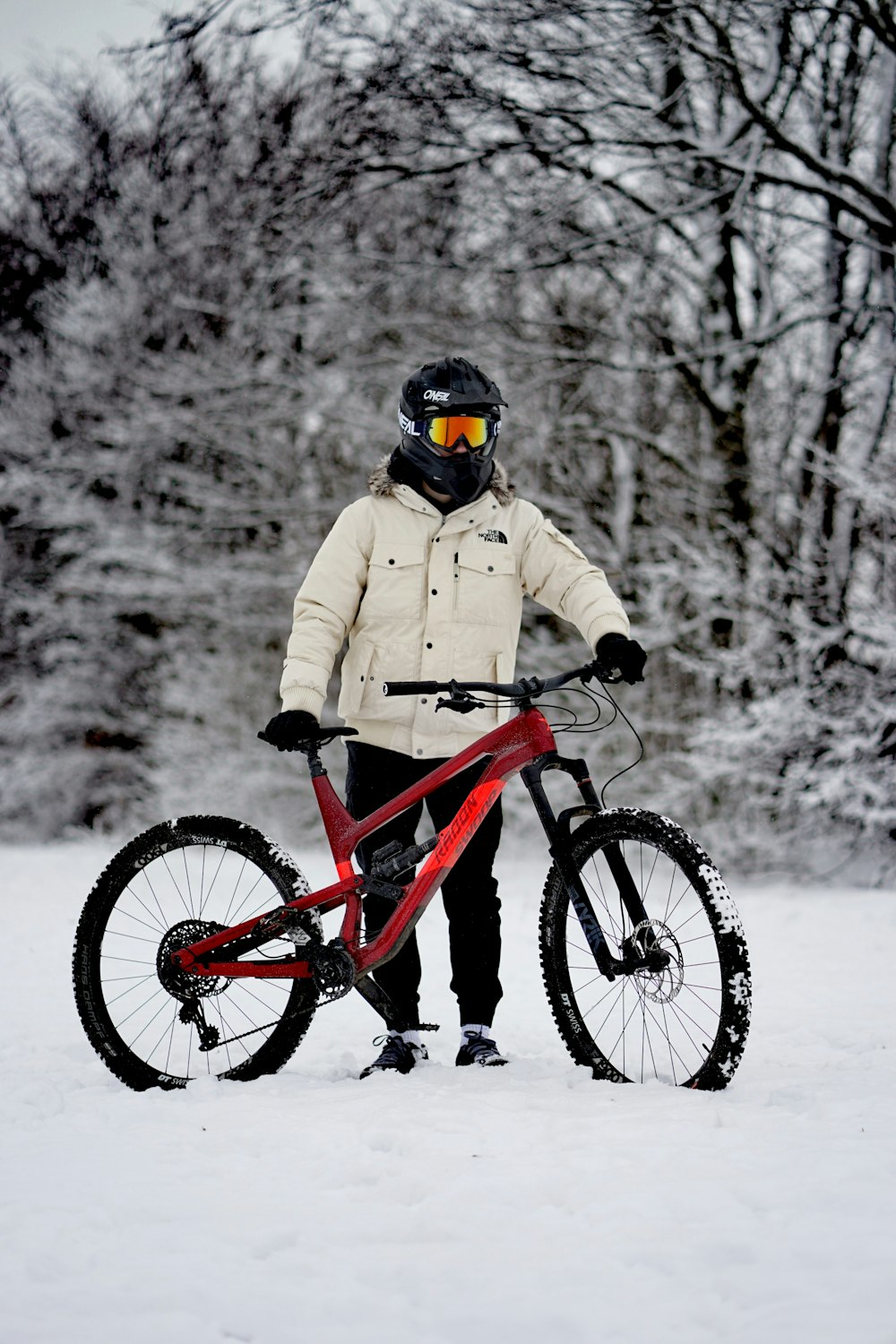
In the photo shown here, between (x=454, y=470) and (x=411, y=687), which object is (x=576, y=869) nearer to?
(x=411, y=687)

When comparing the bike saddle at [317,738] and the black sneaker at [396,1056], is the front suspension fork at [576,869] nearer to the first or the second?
the bike saddle at [317,738]

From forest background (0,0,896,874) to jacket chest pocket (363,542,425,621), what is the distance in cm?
378

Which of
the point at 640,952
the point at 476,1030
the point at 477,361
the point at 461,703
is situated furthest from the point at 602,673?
the point at 477,361

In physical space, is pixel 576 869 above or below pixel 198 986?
above

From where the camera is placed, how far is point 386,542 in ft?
11.5

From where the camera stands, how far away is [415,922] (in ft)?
10.8

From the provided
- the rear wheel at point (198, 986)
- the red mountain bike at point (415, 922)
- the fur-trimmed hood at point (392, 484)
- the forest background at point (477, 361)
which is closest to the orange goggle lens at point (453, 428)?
the fur-trimmed hood at point (392, 484)

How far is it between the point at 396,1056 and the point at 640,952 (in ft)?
2.86

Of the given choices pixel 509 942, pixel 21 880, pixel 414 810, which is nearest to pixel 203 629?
pixel 21 880

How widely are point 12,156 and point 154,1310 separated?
1458cm

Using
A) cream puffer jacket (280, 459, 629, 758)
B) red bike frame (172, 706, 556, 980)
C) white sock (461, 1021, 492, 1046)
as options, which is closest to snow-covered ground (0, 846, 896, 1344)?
white sock (461, 1021, 492, 1046)

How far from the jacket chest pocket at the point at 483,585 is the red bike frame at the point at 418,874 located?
1.22 ft

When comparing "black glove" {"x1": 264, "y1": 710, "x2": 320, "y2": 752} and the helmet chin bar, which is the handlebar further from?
the helmet chin bar

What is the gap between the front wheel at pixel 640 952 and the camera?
9.55ft
